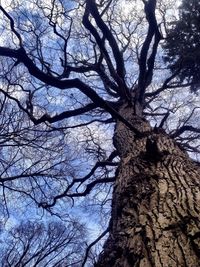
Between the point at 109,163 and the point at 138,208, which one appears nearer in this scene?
the point at 138,208

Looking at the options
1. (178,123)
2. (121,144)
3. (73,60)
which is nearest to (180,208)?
(121,144)

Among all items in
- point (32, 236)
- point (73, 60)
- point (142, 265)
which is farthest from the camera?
point (32, 236)

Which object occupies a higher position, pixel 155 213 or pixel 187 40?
pixel 187 40

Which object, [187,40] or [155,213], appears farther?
[187,40]

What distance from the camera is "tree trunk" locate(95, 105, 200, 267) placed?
6.05 ft

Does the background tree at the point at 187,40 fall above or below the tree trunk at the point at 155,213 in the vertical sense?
above

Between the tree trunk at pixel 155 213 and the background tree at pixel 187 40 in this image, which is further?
the background tree at pixel 187 40

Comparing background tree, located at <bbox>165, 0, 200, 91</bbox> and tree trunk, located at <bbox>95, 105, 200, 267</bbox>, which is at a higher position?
background tree, located at <bbox>165, 0, 200, 91</bbox>

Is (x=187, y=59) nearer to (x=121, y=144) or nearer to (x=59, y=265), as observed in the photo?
(x=121, y=144)

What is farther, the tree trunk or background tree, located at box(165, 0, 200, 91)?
background tree, located at box(165, 0, 200, 91)

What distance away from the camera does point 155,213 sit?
230 cm

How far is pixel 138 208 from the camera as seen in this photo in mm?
2496

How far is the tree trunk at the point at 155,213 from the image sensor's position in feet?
6.05

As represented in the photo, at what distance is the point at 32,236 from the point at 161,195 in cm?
966
